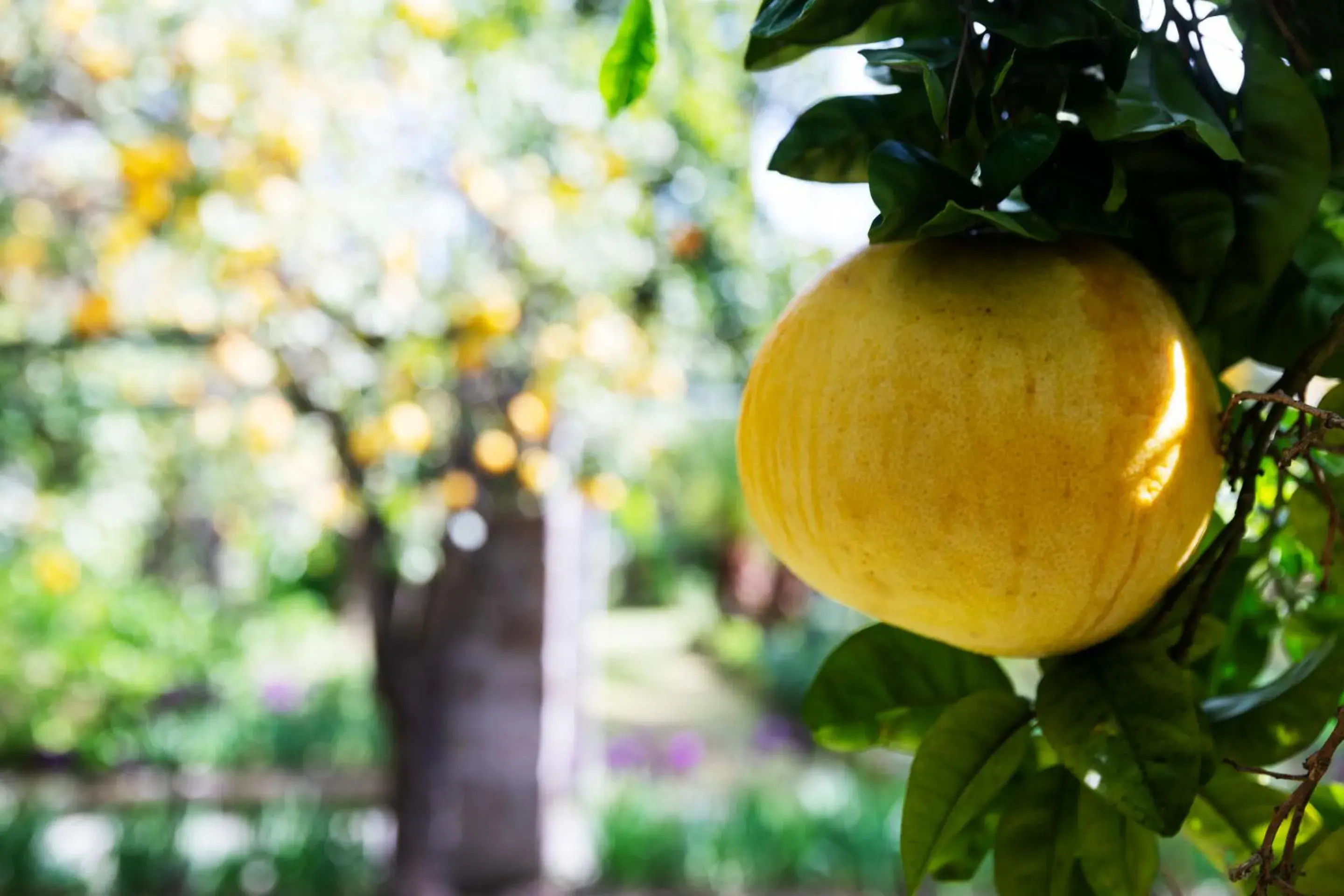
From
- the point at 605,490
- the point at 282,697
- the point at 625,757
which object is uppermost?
the point at 605,490

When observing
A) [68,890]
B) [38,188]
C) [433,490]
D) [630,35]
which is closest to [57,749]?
[68,890]

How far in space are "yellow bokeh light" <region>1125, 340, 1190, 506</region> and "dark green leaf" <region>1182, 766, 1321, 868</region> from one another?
12 centimetres

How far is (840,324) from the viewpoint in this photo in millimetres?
325

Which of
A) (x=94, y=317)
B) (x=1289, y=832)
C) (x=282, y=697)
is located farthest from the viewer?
(x=282, y=697)

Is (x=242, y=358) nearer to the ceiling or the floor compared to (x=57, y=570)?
nearer to the ceiling

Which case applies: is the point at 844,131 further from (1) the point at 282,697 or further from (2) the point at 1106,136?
(1) the point at 282,697

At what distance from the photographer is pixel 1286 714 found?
36 centimetres

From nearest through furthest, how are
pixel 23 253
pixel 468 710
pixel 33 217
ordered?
pixel 23 253
pixel 33 217
pixel 468 710

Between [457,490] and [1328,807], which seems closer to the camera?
[1328,807]

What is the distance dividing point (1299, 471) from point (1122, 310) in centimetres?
26

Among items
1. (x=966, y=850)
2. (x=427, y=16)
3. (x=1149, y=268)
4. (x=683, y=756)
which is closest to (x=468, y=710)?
(x=427, y=16)

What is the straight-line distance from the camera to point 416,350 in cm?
181

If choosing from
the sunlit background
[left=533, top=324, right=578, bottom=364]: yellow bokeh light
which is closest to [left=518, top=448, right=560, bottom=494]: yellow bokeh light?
the sunlit background

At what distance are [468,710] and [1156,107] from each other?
255 centimetres
